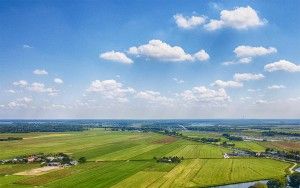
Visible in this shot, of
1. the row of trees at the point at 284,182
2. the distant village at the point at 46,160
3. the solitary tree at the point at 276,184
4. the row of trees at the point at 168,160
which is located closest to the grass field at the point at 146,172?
the row of trees at the point at 168,160

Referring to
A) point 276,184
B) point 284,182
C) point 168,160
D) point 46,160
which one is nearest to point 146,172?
point 168,160

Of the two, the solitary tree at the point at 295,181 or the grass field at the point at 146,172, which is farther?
the grass field at the point at 146,172

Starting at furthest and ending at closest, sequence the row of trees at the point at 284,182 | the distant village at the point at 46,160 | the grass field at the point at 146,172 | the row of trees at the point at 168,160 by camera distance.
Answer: the row of trees at the point at 168,160 → the distant village at the point at 46,160 → the grass field at the point at 146,172 → the row of trees at the point at 284,182

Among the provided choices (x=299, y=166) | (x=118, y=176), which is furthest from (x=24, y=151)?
(x=299, y=166)

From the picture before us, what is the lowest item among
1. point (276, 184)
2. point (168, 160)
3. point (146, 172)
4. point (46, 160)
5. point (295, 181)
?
point (276, 184)

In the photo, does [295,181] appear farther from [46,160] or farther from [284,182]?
[46,160]

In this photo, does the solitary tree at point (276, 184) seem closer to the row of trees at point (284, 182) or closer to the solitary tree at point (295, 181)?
the row of trees at point (284, 182)

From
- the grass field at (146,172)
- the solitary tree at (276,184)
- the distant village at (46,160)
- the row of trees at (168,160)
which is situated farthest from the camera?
the row of trees at (168,160)

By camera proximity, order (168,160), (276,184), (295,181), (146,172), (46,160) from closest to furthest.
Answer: (276,184) → (295,181) → (146,172) → (168,160) → (46,160)

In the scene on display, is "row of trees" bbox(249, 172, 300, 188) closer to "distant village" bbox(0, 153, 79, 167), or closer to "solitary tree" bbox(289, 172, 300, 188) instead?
"solitary tree" bbox(289, 172, 300, 188)

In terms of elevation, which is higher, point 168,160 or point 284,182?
point 168,160

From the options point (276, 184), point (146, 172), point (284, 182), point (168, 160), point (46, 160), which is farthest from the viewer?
point (46, 160)

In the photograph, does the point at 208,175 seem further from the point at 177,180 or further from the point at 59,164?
the point at 59,164
